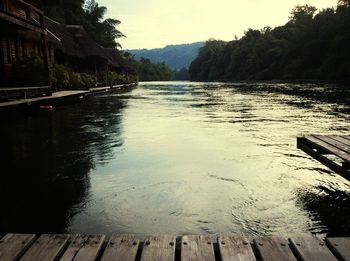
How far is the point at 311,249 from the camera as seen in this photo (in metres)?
2.61

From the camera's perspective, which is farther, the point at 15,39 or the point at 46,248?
the point at 15,39

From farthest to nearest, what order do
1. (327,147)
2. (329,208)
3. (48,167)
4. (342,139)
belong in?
(48,167), (342,139), (327,147), (329,208)

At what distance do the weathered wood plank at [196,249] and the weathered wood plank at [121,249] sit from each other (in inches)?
13.4

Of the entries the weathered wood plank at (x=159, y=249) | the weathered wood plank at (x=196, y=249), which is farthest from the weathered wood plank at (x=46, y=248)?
the weathered wood plank at (x=196, y=249)

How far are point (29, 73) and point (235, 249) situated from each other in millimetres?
17534

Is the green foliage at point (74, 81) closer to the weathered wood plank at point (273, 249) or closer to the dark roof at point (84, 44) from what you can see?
the dark roof at point (84, 44)

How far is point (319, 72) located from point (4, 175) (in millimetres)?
65328

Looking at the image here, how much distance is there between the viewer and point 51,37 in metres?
24.4

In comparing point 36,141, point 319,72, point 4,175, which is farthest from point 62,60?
point 319,72

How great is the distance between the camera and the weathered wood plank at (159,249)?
2.51 m

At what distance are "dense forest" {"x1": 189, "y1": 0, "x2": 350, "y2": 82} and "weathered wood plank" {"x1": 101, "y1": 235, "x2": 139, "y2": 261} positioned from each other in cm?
5463

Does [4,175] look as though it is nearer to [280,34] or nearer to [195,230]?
[195,230]

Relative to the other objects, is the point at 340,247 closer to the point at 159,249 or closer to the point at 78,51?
the point at 159,249

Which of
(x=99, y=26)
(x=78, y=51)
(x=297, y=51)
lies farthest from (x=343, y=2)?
(x=78, y=51)
